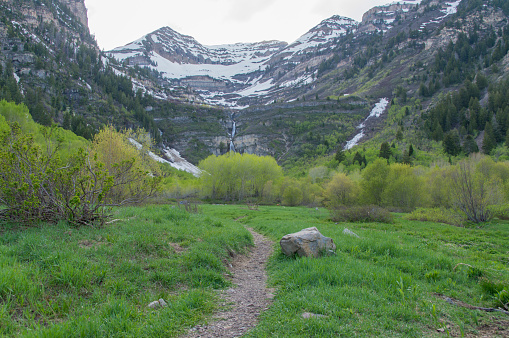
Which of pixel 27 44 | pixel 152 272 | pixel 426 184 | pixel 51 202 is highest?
pixel 27 44

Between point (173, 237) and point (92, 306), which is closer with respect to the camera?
point (92, 306)

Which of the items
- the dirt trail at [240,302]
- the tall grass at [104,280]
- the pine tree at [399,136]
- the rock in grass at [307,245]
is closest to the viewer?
the tall grass at [104,280]

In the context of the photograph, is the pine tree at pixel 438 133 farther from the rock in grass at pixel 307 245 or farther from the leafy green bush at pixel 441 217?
the rock in grass at pixel 307 245

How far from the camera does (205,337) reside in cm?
353

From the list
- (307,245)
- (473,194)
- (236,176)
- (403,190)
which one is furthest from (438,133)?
(307,245)

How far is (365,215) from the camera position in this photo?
20172mm

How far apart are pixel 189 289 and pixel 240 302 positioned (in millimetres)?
Answer: 1160

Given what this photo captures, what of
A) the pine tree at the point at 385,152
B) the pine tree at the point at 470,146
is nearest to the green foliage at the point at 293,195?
→ the pine tree at the point at 385,152

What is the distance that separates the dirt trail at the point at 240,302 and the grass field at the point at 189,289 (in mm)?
237

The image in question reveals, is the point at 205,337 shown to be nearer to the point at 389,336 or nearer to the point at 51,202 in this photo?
the point at 389,336

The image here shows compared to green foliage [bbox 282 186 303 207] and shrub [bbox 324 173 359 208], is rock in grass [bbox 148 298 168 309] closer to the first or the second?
shrub [bbox 324 173 359 208]

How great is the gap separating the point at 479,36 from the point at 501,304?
18546cm

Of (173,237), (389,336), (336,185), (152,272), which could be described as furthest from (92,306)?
(336,185)

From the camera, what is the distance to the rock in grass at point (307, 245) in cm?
705
